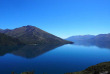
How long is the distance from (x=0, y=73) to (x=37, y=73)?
22436 mm

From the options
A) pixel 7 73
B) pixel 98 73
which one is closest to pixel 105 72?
pixel 98 73

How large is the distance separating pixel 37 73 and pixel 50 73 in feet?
25.4

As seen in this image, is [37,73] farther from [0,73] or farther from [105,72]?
[105,72]

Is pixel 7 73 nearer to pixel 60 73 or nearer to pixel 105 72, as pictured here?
pixel 60 73

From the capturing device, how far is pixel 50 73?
63.4 m

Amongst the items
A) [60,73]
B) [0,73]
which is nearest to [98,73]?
[60,73]

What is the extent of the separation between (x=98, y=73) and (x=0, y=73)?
184 ft

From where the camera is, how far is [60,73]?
63531 mm

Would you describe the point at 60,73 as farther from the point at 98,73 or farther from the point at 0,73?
the point at 0,73

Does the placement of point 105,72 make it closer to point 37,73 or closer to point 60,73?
point 60,73

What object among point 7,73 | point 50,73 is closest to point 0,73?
point 7,73

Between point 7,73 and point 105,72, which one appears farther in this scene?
point 7,73

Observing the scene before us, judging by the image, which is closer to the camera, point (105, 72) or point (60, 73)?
point (105, 72)

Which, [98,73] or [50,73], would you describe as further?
[50,73]
